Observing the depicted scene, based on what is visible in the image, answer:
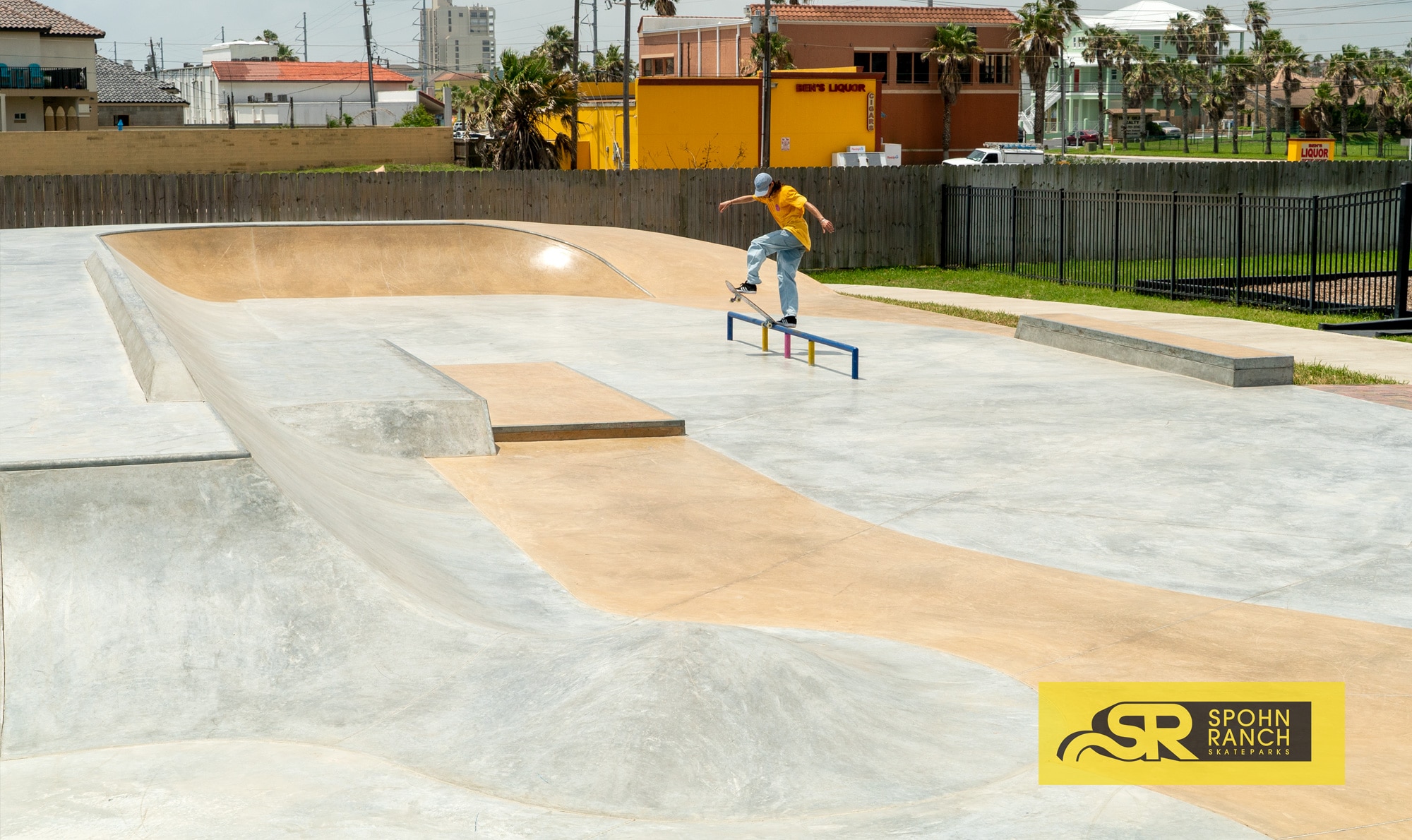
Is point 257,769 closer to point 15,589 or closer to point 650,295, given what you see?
point 15,589

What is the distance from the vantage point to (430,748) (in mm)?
4133

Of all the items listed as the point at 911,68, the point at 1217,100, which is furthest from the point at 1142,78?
the point at 911,68

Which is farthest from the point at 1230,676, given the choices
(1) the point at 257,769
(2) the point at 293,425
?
(2) the point at 293,425

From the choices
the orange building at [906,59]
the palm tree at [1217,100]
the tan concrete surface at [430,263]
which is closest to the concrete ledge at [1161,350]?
the tan concrete surface at [430,263]

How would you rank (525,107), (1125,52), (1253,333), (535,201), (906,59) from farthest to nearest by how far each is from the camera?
1. (1125,52)
2. (906,59)
3. (525,107)
4. (535,201)
5. (1253,333)

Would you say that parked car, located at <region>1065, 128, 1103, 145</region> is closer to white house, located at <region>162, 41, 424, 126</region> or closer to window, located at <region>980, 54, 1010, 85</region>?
window, located at <region>980, 54, 1010, 85</region>

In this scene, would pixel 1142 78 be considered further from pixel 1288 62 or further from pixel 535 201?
pixel 535 201

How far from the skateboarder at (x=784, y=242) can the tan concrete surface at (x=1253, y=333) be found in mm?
4318

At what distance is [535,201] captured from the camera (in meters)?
24.8

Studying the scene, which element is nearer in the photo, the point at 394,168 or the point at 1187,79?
the point at 394,168

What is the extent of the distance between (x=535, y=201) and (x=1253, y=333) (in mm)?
13541

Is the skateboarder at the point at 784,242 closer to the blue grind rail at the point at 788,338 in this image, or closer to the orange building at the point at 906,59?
the blue grind rail at the point at 788,338

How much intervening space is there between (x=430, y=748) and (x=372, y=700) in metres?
0.43

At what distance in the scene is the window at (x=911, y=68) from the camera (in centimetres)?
7031
